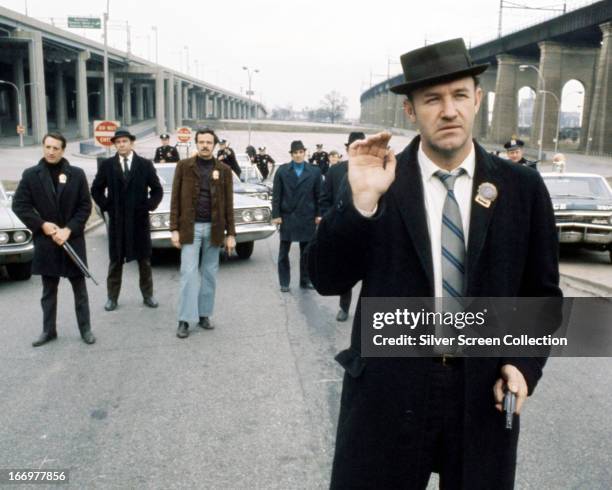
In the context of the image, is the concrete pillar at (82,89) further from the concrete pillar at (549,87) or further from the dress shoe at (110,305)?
the dress shoe at (110,305)

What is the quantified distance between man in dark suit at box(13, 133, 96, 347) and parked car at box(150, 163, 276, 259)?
4.00 metres

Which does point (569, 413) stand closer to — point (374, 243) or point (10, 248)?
point (374, 243)

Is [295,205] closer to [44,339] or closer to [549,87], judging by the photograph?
[44,339]

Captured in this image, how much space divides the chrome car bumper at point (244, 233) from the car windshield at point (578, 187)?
17.2 feet

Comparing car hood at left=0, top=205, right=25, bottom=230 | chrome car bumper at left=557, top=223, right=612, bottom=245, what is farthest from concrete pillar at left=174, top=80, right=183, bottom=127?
chrome car bumper at left=557, top=223, right=612, bottom=245

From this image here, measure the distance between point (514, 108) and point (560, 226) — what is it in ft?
222

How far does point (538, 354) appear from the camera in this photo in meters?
2.19

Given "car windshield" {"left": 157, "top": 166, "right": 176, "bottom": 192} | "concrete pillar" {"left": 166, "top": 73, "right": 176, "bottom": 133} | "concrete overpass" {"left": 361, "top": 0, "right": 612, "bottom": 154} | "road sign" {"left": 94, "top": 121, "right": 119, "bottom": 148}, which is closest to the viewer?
"car windshield" {"left": 157, "top": 166, "right": 176, "bottom": 192}

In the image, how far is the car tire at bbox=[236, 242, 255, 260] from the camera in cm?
1182

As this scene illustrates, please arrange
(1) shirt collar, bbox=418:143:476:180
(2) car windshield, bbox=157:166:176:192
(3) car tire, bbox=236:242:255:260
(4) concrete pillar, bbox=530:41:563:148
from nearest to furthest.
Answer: (1) shirt collar, bbox=418:143:476:180 < (3) car tire, bbox=236:242:255:260 < (2) car windshield, bbox=157:166:176:192 < (4) concrete pillar, bbox=530:41:563:148

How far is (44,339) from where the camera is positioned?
645cm

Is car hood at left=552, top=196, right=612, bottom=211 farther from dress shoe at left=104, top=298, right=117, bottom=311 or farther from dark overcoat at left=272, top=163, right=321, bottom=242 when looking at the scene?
dress shoe at left=104, top=298, right=117, bottom=311

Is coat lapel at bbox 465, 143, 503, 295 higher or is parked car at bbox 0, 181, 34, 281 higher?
coat lapel at bbox 465, 143, 503, 295

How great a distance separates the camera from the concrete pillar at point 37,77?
51.6 m
